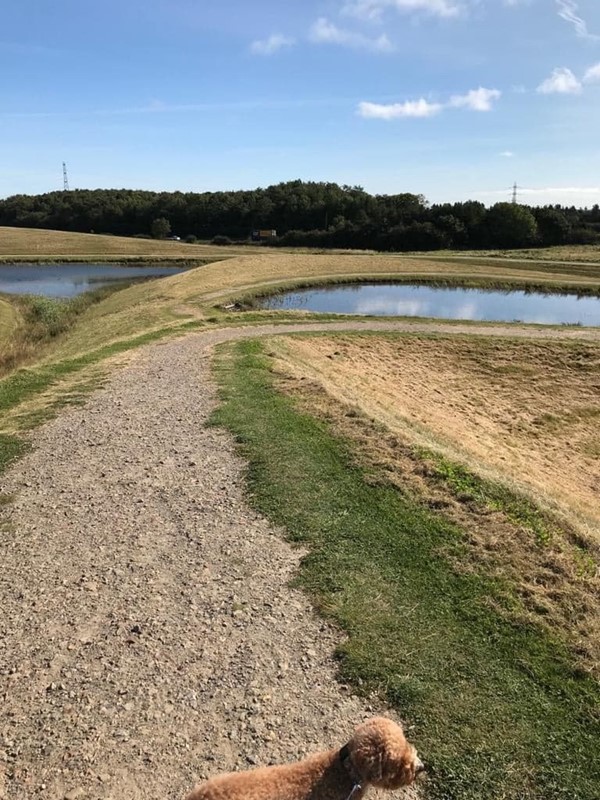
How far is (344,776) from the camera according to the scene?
3645 mm

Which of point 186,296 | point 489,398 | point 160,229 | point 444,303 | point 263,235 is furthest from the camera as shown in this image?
point 160,229

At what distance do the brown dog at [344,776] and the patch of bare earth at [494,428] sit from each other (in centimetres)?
280

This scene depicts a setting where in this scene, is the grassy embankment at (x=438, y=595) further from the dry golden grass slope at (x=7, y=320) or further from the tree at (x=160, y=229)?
the tree at (x=160, y=229)

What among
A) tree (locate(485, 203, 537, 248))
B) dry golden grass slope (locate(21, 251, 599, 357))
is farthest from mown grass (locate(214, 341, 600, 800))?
tree (locate(485, 203, 537, 248))

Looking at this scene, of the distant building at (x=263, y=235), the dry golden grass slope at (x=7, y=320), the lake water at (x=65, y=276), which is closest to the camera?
the dry golden grass slope at (x=7, y=320)

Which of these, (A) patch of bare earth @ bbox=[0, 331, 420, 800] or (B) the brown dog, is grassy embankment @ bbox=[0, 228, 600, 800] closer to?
(A) patch of bare earth @ bbox=[0, 331, 420, 800]

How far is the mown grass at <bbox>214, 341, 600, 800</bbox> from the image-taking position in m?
4.61

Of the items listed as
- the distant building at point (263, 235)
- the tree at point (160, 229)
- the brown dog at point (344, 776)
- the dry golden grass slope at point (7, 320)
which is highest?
the tree at point (160, 229)

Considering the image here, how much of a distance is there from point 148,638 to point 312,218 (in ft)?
368

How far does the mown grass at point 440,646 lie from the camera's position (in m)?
4.61

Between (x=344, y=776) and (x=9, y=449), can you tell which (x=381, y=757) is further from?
(x=9, y=449)

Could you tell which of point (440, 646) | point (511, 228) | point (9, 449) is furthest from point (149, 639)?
point (511, 228)

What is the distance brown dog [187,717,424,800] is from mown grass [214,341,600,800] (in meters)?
1.10

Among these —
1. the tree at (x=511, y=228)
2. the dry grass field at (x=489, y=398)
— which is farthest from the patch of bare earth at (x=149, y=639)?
the tree at (x=511, y=228)
